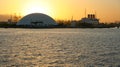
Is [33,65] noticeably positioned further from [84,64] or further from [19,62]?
[84,64]

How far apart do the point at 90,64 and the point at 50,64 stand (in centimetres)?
255

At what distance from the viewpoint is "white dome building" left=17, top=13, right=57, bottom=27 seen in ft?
567

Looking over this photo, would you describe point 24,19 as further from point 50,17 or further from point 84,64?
point 84,64

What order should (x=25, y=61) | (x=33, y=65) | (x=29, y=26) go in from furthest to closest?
1. (x=29, y=26)
2. (x=25, y=61)
3. (x=33, y=65)

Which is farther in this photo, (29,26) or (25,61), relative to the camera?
(29,26)

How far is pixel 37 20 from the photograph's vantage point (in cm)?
17325

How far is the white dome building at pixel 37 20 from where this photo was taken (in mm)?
172875

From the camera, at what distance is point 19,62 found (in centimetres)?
2434

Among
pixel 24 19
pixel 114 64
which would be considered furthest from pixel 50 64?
pixel 24 19

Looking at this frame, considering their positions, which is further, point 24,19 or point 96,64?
point 24,19

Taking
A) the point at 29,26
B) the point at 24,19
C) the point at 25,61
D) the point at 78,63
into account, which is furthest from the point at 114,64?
the point at 24,19

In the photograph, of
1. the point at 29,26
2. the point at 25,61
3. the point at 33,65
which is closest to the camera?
the point at 33,65

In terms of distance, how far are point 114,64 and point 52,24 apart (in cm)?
15479

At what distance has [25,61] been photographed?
2497cm
